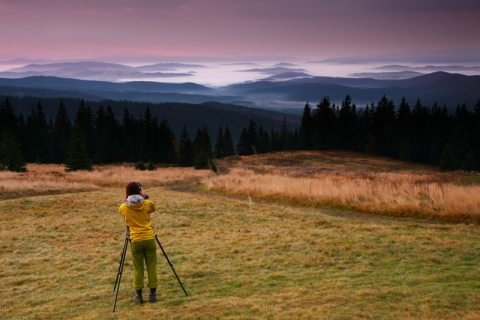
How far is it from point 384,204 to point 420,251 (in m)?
8.11

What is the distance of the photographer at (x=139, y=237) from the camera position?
310 inches

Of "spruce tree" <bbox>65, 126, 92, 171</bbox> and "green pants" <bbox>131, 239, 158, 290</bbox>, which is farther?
"spruce tree" <bbox>65, 126, 92, 171</bbox>

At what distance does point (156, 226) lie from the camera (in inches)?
622

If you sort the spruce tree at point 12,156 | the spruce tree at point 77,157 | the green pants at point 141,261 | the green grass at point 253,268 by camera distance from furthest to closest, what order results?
the spruce tree at point 77,157 < the spruce tree at point 12,156 < the green pants at point 141,261 < the green grass at point 253,268

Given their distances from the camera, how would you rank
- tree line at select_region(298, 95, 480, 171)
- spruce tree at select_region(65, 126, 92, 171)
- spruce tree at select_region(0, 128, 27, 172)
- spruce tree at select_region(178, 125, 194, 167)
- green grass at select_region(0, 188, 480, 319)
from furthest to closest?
spruce tree at select_region(178, 125, 194, 167), tree line at select_region(298, 95, 480, 171), spruce tree at select_region(65, 126, 92, 171), spruce tree at select_region(0, 128, 27, 172), green grass at select_region(0, 188, 480, 319)

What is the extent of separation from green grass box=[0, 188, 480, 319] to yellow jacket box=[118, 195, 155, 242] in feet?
4.38

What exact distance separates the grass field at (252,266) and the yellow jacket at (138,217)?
1338 millimetres

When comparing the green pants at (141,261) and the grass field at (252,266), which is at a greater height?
the green pants at (141,261)

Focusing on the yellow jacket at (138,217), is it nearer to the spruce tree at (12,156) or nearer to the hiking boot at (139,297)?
the hiking boot at (139,297)

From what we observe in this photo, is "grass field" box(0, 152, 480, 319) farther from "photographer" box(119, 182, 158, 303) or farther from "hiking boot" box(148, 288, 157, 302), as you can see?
"photographer" box(119, 182, 158, 303)

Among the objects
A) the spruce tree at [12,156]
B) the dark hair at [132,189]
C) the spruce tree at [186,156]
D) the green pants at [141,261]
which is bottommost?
the spruce tree at [186,156]

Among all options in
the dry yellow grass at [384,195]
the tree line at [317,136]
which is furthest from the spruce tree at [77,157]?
the dry yellow grass at [384,195]

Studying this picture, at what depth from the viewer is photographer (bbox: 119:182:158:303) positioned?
7.88 metres

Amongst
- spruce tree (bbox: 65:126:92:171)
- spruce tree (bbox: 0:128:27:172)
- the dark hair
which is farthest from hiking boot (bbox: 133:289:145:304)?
spruce tree (bbox: 0:128:27:172)
